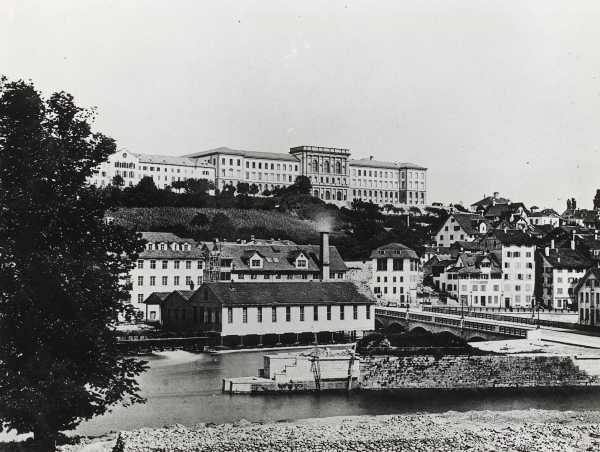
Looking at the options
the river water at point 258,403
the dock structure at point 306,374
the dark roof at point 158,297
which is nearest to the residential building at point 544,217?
the dark roof at point 158,297

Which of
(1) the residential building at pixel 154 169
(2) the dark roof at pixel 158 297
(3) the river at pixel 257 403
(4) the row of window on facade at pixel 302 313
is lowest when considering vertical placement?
(3) the river at pixel 257 403

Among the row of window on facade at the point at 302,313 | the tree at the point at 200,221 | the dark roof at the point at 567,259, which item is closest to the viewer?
the row of window on facade at the point at 302,313

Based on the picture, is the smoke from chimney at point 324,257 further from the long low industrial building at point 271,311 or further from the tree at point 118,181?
the tree at point 118,181

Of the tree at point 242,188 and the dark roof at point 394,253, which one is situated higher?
the tree at point 242,188

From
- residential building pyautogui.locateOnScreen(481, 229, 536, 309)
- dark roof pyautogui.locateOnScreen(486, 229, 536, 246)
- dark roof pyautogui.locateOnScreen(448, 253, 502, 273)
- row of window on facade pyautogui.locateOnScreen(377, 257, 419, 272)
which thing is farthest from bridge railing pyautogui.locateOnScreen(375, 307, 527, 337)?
dark roof pyautogui.locateOnScreen(486, 229, 536, 246)

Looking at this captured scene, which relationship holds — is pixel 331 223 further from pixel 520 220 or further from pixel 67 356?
pixel 67 356

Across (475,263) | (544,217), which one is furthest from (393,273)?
(544,217)
